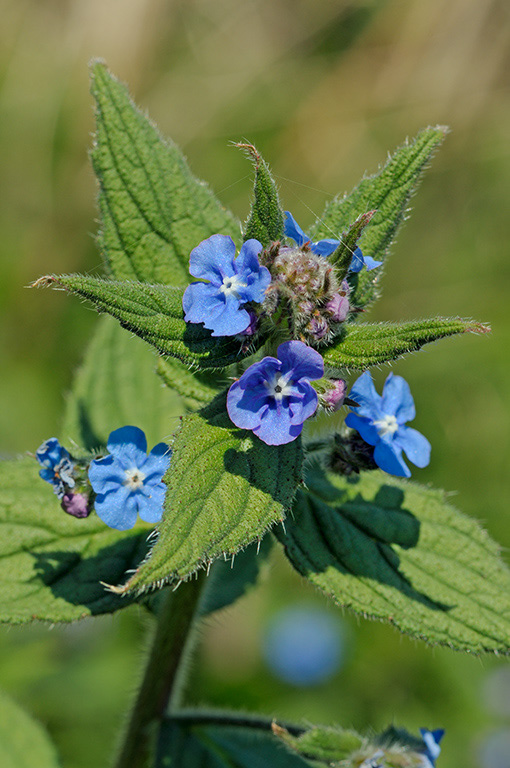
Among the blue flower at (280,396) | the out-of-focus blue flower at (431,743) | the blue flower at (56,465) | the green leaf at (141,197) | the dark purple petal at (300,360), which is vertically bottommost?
the out-of-focus blue flower at (431,743)

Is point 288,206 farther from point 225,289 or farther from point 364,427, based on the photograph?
point 225,289

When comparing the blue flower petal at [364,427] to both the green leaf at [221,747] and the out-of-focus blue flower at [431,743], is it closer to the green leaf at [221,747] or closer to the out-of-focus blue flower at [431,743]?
the out-of-focus blue flower at [431,743]

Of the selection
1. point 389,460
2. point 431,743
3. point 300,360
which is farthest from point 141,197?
point 431,743

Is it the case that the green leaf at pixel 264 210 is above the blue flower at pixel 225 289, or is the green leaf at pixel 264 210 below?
above

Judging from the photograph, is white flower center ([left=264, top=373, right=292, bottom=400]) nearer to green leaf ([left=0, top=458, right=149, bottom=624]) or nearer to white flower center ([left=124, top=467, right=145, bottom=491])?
white flower center ([left=124, top=467, right=145, bottom=491])

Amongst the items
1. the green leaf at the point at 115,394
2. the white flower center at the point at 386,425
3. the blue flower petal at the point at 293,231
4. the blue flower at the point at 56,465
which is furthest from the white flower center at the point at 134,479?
the green leaf at the point at 115,394

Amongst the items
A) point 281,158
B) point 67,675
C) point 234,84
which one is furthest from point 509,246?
point 67,675

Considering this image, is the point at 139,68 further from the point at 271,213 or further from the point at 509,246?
the point at 271,213

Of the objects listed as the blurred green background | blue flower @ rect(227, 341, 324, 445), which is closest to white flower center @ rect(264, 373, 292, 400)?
blue flower @ rect(227, 341, 324, 445)
